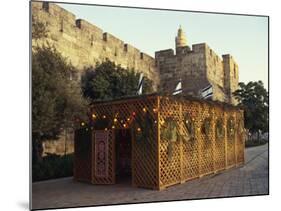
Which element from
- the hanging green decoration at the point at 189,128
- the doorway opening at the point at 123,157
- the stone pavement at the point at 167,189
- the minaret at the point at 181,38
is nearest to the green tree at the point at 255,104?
the stone pavement at the point at 167,189

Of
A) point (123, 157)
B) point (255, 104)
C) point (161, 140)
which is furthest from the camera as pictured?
point (123, 157)

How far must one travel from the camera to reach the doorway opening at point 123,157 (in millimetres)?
6394

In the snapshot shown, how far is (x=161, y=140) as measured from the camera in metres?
6.12

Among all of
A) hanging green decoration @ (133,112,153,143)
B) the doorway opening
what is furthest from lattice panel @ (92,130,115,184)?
hanging green decoration @ (133,112,153,143)

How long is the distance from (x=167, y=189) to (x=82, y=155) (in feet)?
4.31

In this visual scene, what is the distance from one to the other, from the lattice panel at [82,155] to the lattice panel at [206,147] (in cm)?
178

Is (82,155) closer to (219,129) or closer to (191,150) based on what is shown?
(191,150)

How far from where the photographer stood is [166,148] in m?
6.20

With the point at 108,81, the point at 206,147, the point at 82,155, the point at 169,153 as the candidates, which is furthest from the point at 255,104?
the point at 82,155

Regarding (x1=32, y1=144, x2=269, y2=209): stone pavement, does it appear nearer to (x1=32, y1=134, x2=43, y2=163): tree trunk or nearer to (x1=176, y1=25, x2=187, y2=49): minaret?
(x1=32, y1=134, x2=43, y2=163): tree trunk

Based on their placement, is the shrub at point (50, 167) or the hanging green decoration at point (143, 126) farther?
the hanging green decoration at point (143, 126)

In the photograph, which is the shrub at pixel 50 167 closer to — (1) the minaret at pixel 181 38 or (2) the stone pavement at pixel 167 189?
(2) the stone pavement at pixel 167 189

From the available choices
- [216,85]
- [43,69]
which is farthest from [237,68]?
[43,69]
